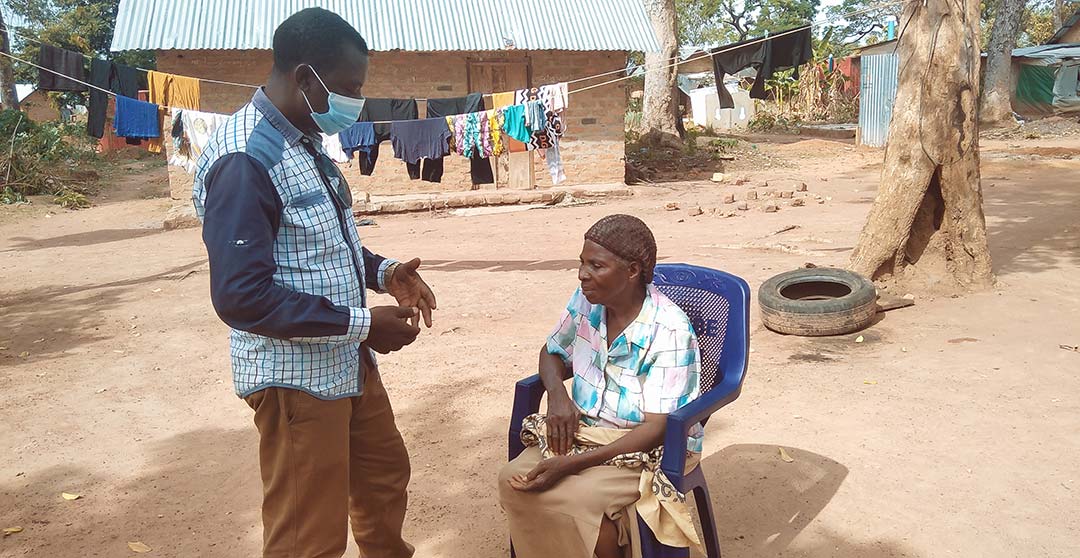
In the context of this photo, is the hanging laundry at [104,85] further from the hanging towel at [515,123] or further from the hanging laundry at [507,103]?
the hanging towel at [515,123]

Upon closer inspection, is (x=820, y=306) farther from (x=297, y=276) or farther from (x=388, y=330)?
(x=297, y=276)

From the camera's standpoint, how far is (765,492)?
11.2ft

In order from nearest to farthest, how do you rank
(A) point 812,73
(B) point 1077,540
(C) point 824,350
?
(B) point 1077,540 → (C) point 824,350 → (A) point 812,73

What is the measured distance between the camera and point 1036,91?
26.0 meters

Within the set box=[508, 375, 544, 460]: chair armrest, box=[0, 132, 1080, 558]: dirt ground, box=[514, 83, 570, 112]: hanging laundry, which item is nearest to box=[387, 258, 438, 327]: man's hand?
box=[508, 375, 544, 460]: chair armrest

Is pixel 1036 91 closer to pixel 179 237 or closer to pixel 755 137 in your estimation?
pixel 755 137

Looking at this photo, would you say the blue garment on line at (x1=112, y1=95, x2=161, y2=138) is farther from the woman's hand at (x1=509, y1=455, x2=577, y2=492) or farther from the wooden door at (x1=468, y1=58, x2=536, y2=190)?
the woman's hand at (x1=509, y1=455, x2=577, y2=492)

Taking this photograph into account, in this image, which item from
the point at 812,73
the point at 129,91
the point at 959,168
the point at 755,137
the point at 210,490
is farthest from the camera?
the point at 812,73

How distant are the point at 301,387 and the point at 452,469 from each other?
6.23 ft

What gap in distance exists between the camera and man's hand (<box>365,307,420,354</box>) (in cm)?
204

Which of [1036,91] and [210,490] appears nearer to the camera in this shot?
[210,490]

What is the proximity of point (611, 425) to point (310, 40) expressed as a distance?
4.59 feet

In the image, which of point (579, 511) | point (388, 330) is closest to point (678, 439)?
point (579, 511)

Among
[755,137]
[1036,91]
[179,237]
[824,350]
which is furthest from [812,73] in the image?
[824,350]
